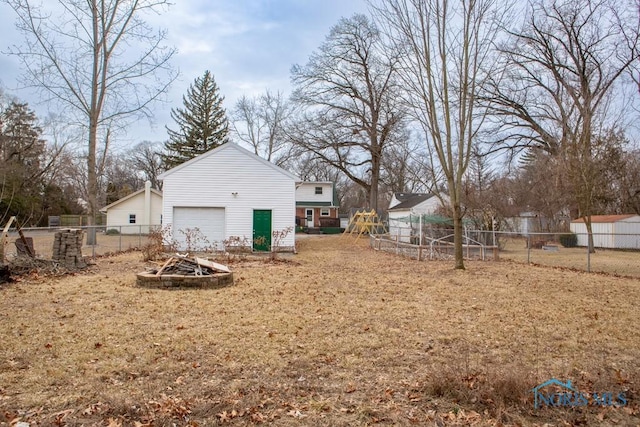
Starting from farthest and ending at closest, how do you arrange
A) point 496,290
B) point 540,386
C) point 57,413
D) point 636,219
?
point 636,219, point 496,290, point 540,386, point 57,413

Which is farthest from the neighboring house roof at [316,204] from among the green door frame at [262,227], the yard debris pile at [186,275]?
the yard debris pile at [186,275]

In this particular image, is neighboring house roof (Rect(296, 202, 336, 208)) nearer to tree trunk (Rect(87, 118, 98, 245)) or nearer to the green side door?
tree trunk (Rect(87, 118, 98, 245))

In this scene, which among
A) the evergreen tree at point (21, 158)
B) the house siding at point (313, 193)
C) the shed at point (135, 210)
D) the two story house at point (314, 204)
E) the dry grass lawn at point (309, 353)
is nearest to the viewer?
the dry grass lawn at point (309, 353)

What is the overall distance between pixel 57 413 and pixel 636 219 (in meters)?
28.2

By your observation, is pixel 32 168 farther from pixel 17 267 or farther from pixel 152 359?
pixel 152 359

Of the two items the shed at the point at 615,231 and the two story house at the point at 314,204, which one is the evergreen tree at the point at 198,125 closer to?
the two story house at the point at 314,204

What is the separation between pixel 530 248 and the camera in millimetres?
19562

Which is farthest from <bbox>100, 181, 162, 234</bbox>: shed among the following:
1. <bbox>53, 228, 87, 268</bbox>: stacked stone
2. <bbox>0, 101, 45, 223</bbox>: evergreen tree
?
<bbox>53, 228, 87, 268</bbox>: stacked stone

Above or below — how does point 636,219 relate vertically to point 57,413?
above

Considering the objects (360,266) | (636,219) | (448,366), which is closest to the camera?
(448,366)

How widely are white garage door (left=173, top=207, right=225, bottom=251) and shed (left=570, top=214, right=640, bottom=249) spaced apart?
19440 mm

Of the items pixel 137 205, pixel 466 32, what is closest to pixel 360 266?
pixel 466 32

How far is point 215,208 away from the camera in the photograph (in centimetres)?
1864

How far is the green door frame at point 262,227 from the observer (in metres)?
18.8
